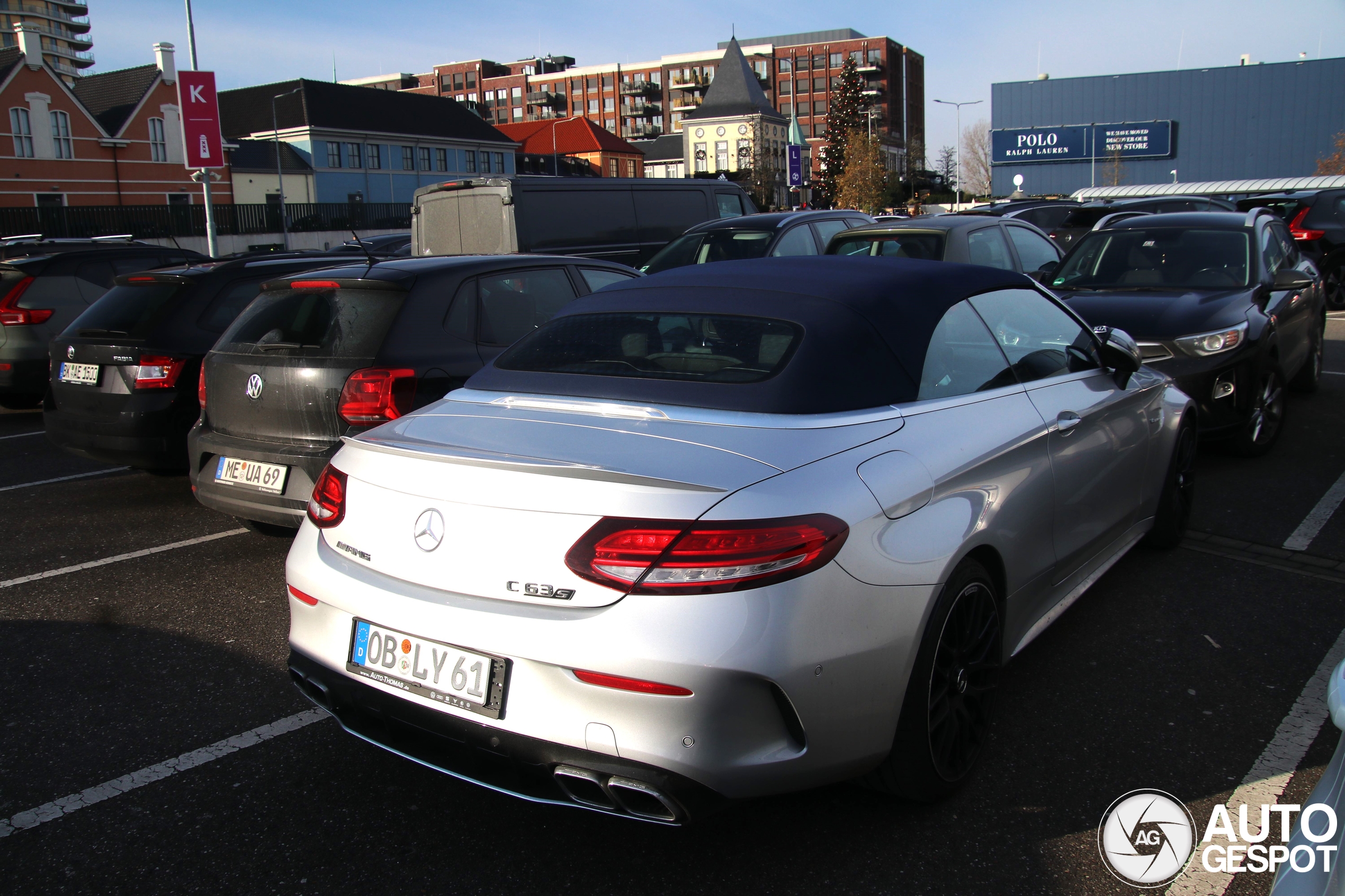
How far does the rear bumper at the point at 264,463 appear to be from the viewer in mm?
4730

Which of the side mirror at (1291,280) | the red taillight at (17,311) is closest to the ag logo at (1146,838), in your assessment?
the side mirror at (1291,280)

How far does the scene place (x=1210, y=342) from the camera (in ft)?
21.6

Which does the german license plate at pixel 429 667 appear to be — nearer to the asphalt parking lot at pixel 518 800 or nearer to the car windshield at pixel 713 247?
the asphalt parking lot at pixel 518 800

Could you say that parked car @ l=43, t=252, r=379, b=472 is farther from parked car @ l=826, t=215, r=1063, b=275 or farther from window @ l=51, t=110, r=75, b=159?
window @ l=51, t=110, r=75, b=159

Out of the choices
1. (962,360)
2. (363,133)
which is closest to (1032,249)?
(962,360)

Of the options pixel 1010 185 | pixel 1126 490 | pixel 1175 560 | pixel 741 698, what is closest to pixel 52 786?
pixel 741 698

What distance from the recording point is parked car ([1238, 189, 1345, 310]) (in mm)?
15297

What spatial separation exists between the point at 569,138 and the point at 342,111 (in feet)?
140

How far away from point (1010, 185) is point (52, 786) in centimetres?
7408

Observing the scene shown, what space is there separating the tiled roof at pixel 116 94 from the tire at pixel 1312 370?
59.9 meters

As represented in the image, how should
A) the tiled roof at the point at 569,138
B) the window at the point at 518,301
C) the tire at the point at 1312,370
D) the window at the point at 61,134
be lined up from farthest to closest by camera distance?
the tiled roof at the point at 569,138
the window at the point at 61,134
the tire at the point at 1312,370
the window at the point at 518,301

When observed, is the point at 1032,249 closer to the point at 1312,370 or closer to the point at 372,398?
the point at 1312,370

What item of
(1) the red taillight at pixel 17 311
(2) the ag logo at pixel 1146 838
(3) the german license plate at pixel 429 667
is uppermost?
(1) the red taillight at pixel 17 311

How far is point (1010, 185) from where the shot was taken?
70.2 metres
